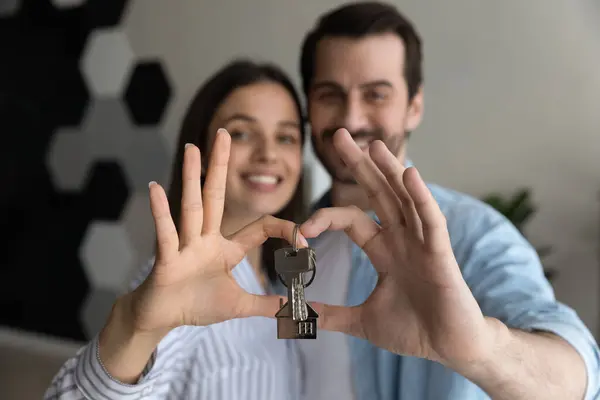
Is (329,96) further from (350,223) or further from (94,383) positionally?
(94,383)

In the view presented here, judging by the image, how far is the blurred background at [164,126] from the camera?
1.28m

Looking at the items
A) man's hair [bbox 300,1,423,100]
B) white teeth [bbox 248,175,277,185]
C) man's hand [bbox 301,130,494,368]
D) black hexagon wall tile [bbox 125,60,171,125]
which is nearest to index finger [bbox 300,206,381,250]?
man's hand [bbox 301,130,494,368]

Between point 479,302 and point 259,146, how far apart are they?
1.40 ft

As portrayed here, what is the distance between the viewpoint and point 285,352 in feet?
2.43

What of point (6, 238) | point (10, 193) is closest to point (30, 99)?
point (10, 193)

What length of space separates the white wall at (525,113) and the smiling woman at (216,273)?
0.43 m

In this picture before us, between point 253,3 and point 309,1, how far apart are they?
0.23 meters

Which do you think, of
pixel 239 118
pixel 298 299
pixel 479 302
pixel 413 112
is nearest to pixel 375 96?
pixel 413 112

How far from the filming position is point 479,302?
67 cm

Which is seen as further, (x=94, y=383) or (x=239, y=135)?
(x=239, y=135)

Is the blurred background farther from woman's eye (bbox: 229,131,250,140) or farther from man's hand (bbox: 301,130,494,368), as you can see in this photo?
man's hand (bbox: 301,130,494,368)

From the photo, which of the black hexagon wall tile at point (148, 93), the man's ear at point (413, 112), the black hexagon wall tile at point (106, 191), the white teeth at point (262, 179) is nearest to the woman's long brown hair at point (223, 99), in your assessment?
the white teeth at point (262, 179)

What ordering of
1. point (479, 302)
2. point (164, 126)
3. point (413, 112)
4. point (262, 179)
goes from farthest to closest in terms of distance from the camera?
1. point (164, 126)
2. point (413, 112)
3. point (262, 179)
4. point (479, 302)

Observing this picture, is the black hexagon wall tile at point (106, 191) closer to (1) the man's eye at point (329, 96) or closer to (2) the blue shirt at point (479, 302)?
(1) the man's eye at point (329, 96)
